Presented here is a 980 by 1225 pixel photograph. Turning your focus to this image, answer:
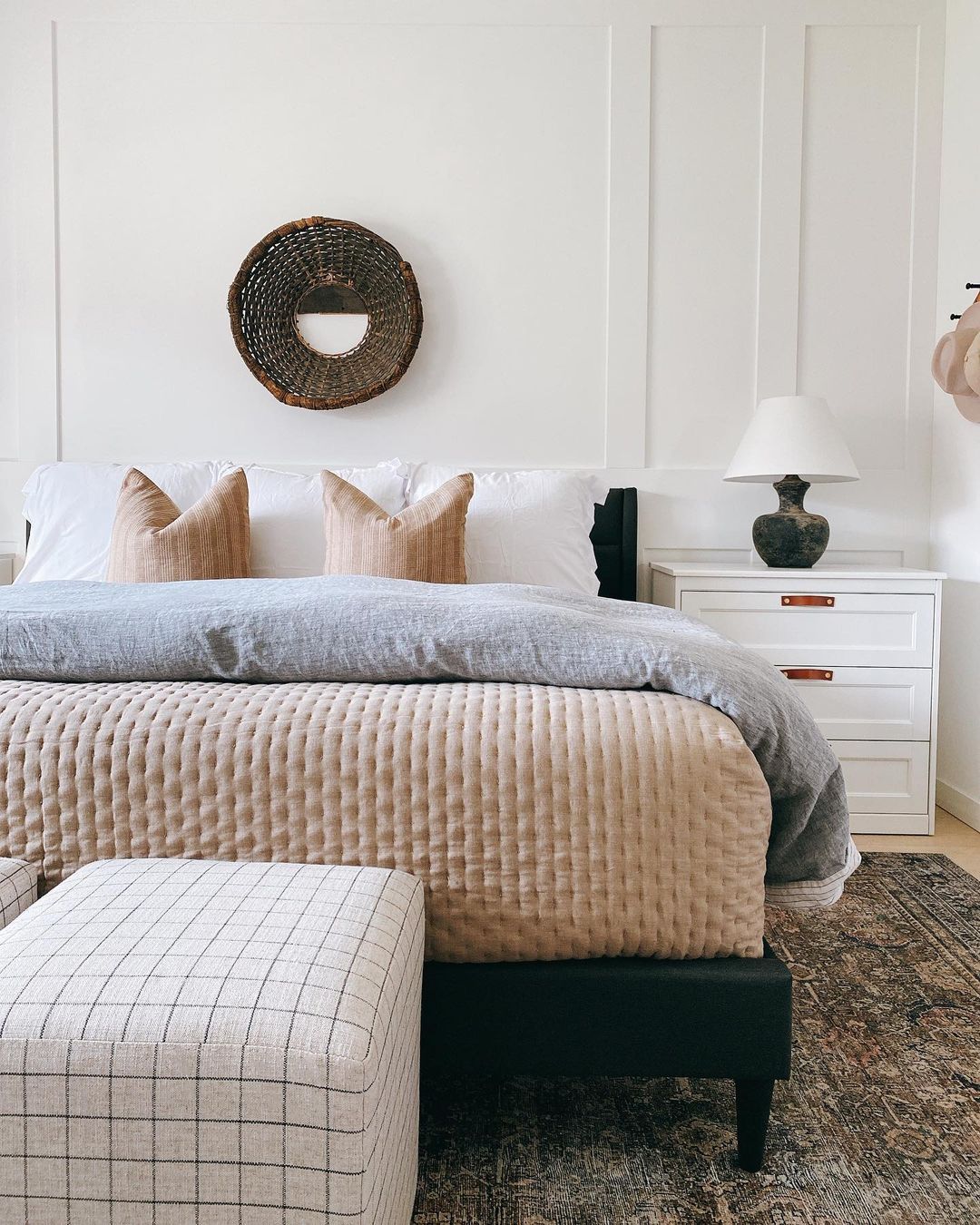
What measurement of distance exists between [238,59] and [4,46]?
75 centimetres

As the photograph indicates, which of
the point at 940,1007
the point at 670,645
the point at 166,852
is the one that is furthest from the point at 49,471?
the point at 940,1007

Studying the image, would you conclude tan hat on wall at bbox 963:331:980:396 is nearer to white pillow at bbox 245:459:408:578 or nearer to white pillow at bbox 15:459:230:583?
white pillow at bbox 245:459:408:578

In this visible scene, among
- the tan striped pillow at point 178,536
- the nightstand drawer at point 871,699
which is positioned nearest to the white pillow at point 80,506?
the tan striped pillow at point 178,536

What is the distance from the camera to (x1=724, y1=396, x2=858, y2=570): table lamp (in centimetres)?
282

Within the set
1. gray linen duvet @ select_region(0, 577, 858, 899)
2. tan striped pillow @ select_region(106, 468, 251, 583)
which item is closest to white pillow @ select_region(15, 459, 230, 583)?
tan striped pillow @ select_region(106, 468, 251, 583)

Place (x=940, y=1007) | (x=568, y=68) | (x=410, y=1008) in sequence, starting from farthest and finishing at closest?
(x=568, y=68)
(x=940, y=1007)
(x=410, y=1008)

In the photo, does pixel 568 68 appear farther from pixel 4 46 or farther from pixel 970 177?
pixel 4 46

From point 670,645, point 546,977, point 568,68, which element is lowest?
point 546,977

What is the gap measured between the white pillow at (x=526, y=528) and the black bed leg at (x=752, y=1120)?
4.99ft

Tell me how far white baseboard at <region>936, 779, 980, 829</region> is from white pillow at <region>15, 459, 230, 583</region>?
2393 millimetres

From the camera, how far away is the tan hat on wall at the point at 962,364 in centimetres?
277

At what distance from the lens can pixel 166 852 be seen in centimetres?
119

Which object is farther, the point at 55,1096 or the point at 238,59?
the point at 238,59

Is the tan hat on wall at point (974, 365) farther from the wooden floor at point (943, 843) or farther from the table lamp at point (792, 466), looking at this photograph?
the wooden floor at point (943, 843)
